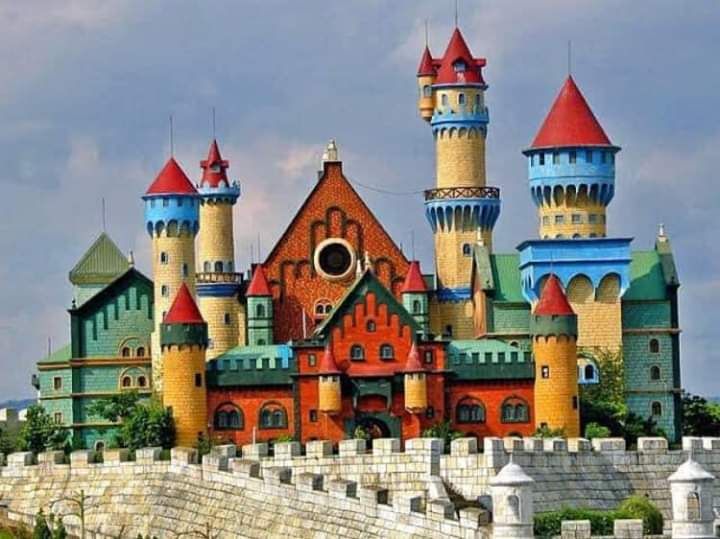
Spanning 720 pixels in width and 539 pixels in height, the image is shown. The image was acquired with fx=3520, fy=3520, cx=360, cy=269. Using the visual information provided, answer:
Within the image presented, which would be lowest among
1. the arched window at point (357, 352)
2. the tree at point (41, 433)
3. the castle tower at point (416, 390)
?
the tree at point (41, 433)

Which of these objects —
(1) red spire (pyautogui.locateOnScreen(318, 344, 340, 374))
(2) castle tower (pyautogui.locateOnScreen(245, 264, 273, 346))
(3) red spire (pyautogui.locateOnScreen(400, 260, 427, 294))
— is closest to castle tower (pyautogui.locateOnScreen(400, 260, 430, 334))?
(3) red spire (pyautogui.locateOnScreen(400, 260, 427, 294))

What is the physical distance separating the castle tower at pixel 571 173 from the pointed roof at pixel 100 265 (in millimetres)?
24396

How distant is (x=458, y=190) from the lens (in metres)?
148

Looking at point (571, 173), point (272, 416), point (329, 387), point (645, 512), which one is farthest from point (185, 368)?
point (645, 512)

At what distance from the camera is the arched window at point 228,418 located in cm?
13838

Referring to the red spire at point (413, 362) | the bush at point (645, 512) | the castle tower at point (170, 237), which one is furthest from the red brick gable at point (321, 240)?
the bush at point (645, 512)

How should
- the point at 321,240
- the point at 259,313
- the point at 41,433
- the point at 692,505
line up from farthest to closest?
the point at 321,240 < the point at 259,313 < the point at 41,433 < the point at 692,505

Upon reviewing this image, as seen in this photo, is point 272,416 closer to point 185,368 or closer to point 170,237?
point 185,368

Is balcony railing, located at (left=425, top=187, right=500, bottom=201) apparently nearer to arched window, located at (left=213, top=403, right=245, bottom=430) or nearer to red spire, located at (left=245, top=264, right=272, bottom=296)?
red spire, located at (left=245, top=264, right=272, bottom=296)

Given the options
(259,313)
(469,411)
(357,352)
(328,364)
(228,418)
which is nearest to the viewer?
(469,411)

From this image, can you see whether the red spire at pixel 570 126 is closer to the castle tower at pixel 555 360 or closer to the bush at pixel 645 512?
the castle tower at pixel 555 360

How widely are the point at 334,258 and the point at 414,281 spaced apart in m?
5.50

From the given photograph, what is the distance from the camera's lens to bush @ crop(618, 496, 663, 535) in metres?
82.8

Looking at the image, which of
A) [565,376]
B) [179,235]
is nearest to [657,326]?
[565,376]
